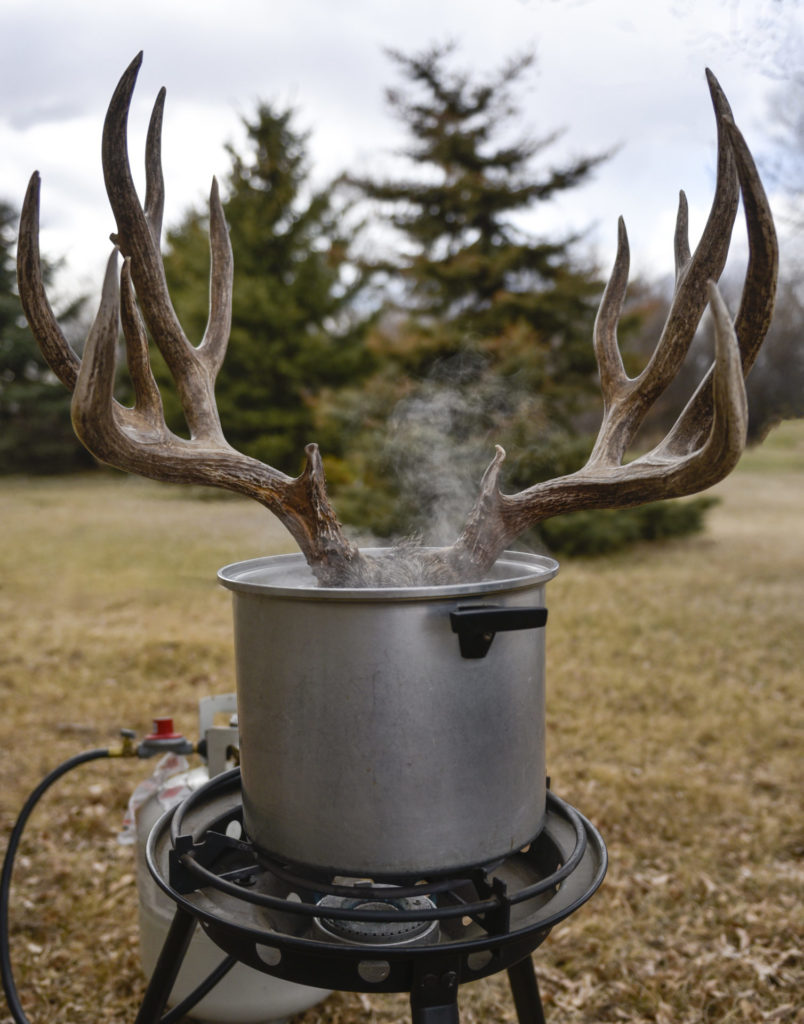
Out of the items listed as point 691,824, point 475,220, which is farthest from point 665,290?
point 691,824

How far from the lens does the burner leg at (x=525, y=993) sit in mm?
1365

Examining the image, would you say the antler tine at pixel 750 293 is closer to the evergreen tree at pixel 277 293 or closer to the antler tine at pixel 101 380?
the antler tine at pixel 101 380

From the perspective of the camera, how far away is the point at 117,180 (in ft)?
4.39

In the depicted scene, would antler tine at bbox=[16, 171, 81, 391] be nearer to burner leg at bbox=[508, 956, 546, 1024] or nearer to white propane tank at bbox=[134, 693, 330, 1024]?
white propane tank at bbox=[134, 693, 330, 1024]

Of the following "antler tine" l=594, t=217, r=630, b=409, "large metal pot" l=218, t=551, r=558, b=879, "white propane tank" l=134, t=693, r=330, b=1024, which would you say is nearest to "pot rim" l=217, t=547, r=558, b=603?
"large metal pot" l=218, t=551, r=558, b=879

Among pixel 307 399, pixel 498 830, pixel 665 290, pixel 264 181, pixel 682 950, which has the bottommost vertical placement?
pixel 682 950

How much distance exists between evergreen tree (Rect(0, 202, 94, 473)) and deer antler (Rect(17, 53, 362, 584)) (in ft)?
53.6

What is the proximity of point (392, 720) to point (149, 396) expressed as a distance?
0.73 m

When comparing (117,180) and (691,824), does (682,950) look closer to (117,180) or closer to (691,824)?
(691,824)

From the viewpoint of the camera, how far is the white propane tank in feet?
6.36

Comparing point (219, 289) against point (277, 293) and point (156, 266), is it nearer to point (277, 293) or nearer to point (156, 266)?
point (156, 266)

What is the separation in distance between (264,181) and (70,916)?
12794mm

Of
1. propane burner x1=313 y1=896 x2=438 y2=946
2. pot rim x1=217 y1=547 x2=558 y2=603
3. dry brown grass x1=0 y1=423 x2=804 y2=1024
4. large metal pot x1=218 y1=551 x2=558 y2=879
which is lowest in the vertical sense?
dry brown grass x1=0 y1=423 x2=804 y2=1024

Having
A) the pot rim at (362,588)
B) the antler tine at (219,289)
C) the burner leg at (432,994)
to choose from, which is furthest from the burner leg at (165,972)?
the antler tine at (219,289)
